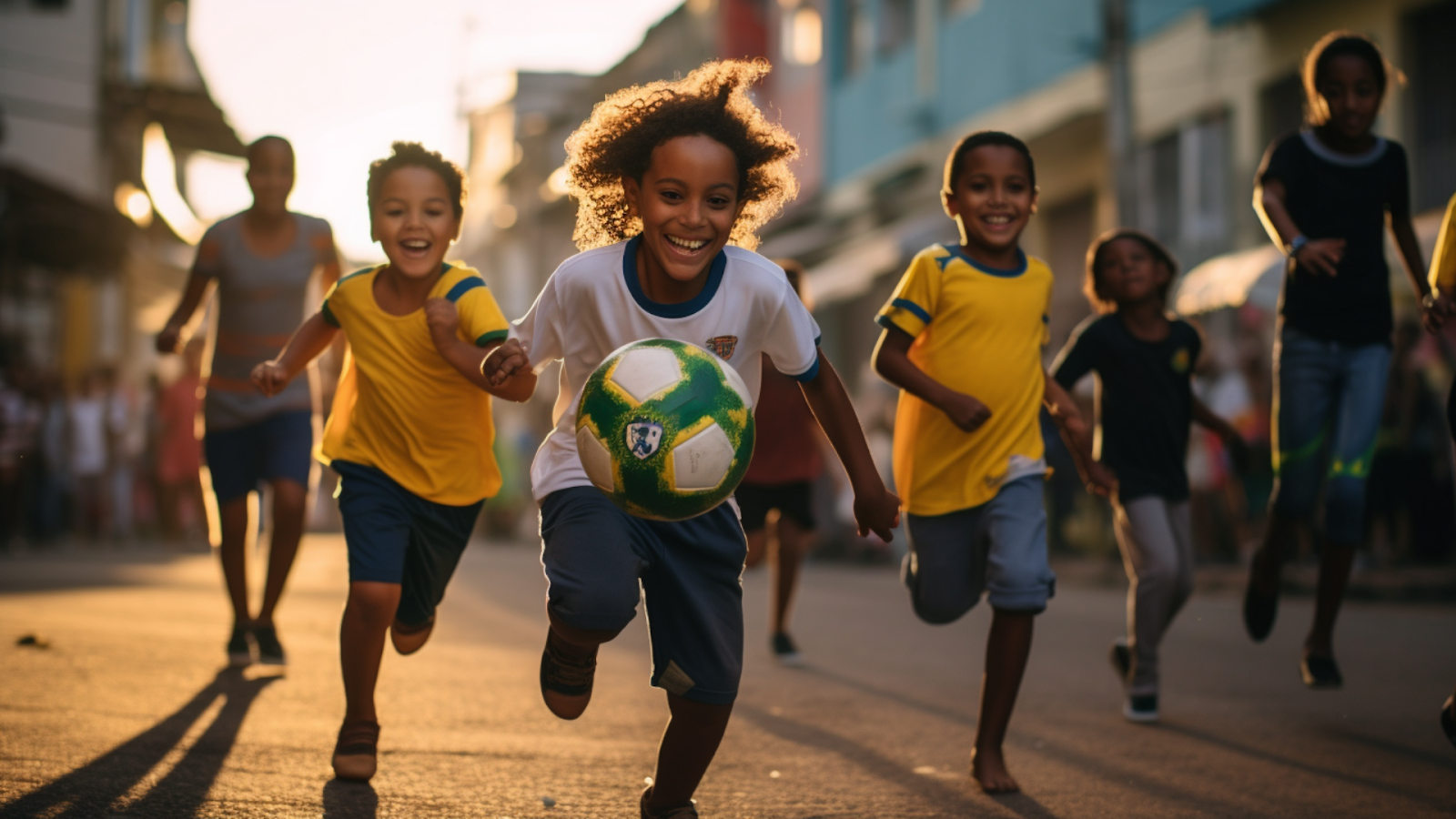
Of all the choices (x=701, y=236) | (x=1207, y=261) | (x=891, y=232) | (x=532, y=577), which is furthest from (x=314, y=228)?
(x=891, y=232)

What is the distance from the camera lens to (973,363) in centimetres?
523

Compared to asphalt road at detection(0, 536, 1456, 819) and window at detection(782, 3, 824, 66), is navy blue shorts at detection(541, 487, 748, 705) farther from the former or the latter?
window at detection(782, 3, 824, 66)

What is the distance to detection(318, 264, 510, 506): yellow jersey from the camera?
5.14 metres

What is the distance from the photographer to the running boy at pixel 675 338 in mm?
4004

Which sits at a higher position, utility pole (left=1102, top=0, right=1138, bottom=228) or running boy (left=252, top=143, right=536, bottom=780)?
utility pole (left=1102, top=0, right=1138, bottom=228)

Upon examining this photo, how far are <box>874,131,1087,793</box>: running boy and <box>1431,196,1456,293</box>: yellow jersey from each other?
4.64 ft

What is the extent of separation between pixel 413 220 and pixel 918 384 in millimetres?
1633

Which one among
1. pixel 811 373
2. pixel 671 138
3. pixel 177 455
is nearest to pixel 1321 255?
pixel 811 373

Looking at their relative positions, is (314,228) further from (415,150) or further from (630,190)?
(630,190)

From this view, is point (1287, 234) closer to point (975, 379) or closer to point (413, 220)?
point (975, 379)

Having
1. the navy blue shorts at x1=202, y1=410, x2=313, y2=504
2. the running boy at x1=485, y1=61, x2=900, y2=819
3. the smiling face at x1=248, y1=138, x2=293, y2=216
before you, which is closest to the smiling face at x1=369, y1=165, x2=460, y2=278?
the running boy at x1=485, y1=61, x2=900, y2=819

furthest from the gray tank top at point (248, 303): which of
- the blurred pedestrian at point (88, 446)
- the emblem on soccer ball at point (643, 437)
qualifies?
the blurred pedestrian at point (88, 446)

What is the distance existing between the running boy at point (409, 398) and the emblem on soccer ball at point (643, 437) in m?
1.28

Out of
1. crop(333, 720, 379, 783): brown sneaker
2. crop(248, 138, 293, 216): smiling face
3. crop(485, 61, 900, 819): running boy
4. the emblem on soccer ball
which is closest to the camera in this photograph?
the emblem on soccer ball
